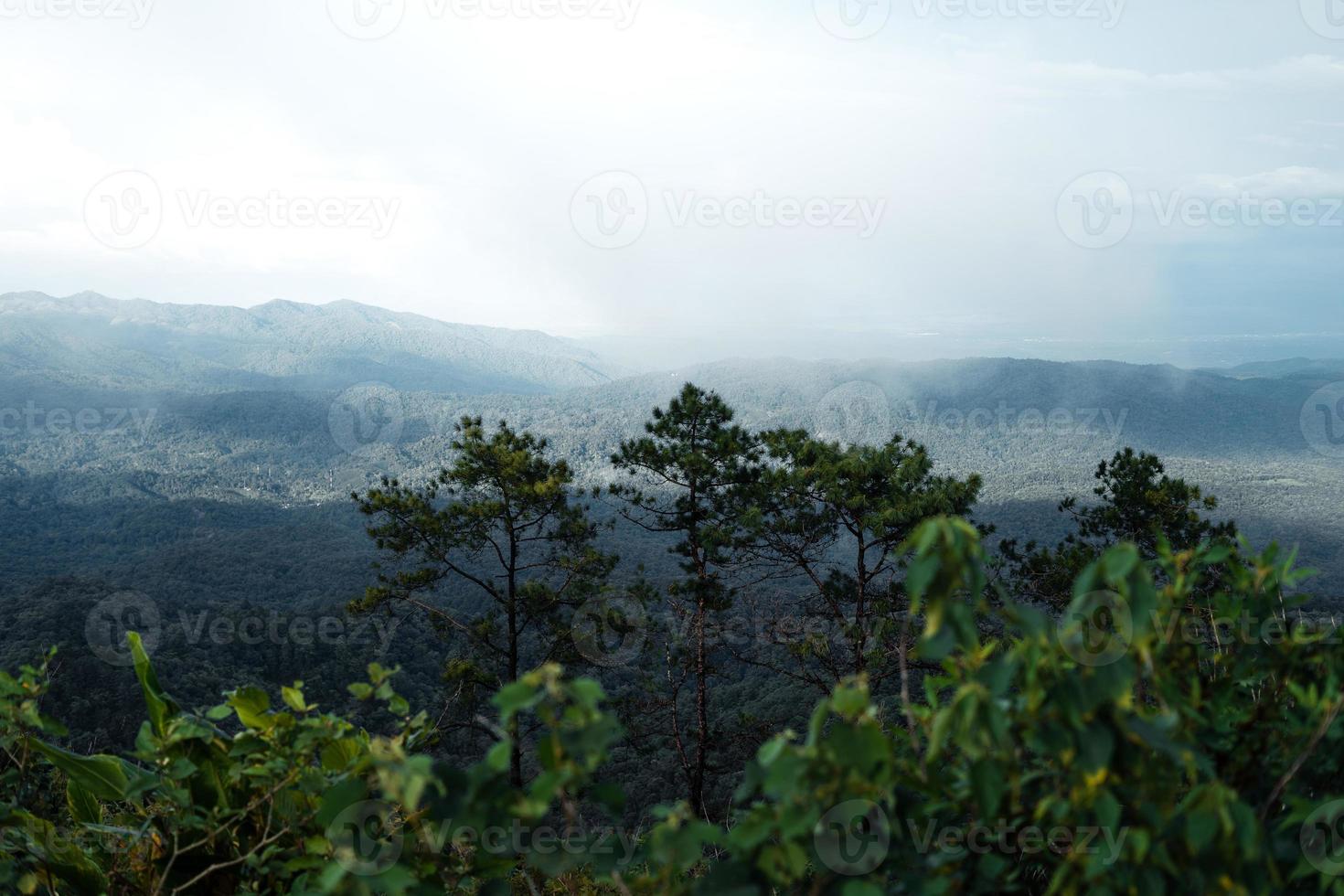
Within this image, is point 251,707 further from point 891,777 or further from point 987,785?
point 987,785

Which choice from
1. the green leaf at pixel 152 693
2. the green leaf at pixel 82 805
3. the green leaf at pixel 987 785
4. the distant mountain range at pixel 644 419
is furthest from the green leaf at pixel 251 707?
the distant mountain range at pixel 644 419

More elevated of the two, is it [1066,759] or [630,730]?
[1066,759]

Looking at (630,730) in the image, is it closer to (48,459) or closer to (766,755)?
(766,755)

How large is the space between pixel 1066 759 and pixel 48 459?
120227 millimetres

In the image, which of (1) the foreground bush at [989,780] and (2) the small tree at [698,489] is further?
(2) the small tree at [698,489]

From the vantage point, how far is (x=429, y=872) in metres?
1.35

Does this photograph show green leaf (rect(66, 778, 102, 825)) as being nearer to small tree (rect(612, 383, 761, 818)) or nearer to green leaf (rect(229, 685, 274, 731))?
green leaf (rect(229, 685, 274, 731))

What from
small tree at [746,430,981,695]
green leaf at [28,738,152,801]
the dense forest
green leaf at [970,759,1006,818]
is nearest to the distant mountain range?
small tree at [746,430,981,695]

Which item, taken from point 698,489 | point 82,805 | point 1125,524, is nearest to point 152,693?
point 82,805

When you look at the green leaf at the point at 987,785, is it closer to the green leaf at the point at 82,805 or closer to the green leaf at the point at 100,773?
the green leaf at the point at 100,773

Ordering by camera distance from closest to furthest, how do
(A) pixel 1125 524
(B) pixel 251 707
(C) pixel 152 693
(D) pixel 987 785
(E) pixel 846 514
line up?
(D) pixel 987 785
(B) pixel 251 707
(C) pixel 152 693
(E) pixel 846 514
(A) pixel 1125 524

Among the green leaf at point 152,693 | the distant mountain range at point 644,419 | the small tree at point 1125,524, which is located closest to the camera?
the green leaf at point 152,693

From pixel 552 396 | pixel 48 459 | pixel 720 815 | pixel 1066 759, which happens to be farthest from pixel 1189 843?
pixel 552 396

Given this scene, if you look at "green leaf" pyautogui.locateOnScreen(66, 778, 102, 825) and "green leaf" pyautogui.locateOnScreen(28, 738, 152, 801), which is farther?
"green leaf" pyautogui.locateOnScreen(66, 778, 102, 825)
